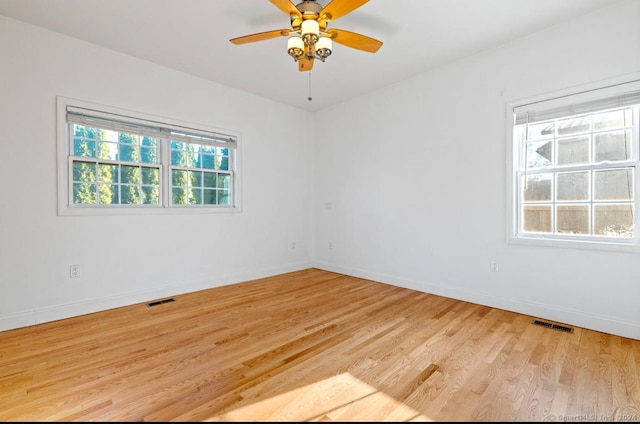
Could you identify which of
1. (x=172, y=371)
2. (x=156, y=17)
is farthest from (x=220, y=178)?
(x=172, y=371)

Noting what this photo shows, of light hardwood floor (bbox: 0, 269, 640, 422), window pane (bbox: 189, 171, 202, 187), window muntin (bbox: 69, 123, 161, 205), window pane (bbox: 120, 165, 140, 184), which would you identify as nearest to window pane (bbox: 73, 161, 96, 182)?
window muntin (bbox: 69, 123, 161, 205)

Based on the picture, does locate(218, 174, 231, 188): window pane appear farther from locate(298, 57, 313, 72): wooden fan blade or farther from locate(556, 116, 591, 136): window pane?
locate(556, 116, 591, 136): window pane

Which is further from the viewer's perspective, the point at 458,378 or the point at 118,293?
the point at 118,293

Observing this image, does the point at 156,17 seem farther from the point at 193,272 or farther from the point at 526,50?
the point at 526,50

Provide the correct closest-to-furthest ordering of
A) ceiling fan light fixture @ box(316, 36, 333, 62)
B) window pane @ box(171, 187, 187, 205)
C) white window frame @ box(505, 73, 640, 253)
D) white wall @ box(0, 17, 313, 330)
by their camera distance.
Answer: ceiling fan light fixture @ box(316, 36, 333, 62), white window frame @ box(505, 73, 640, 253), white wall @ box(0, 17, 313, 330), window pane @ box(171, 187, 187, 205)

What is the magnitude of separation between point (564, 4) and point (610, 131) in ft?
3.94

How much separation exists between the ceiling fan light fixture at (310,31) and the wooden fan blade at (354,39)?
0.21 m

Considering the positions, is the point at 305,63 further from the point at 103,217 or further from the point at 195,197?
the point at 103,217

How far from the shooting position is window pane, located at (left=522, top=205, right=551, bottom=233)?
3.06m

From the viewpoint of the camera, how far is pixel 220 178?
171 inches

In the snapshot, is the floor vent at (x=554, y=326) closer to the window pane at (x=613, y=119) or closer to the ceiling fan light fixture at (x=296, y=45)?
the window pane at (x=613, y=119)

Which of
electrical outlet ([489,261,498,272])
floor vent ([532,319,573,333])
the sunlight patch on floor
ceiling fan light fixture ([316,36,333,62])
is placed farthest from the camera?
electrical outlet ([489,261,498,272])

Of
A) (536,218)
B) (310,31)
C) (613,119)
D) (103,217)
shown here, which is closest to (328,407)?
(310,31)

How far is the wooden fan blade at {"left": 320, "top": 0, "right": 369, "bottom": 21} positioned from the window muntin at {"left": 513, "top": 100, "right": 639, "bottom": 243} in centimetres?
217
